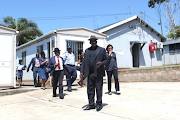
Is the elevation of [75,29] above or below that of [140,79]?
above

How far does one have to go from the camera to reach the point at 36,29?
28.8 metres

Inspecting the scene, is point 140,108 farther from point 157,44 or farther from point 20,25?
point 20,25

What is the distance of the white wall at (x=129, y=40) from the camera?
16.5 m

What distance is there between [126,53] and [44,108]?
503 inches

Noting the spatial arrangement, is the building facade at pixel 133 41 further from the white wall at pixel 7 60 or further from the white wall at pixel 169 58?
the white wall at pixel 7 60

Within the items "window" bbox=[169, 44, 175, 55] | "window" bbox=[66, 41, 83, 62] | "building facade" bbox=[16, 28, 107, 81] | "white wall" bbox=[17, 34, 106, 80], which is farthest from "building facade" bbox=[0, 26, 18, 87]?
"window" bbox=[169, 44, 175, 55]

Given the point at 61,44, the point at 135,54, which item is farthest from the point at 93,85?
the point at 135,54

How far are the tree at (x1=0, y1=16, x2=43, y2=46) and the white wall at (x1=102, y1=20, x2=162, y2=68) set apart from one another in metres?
15.5

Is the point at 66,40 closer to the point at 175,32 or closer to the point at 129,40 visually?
the point at 175,32

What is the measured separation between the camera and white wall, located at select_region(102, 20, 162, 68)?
54.3 ft

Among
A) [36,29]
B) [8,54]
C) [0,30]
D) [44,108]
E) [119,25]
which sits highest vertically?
[36,29]

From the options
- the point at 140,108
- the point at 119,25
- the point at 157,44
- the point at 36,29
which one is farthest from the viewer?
the point at 36,29

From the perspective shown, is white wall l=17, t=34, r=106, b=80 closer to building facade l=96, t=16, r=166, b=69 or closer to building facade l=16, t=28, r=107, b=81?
building facade l=16, t=28, r=107, b=81

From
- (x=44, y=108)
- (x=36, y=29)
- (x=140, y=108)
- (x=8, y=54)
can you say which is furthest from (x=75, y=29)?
(x=36, y=29)
